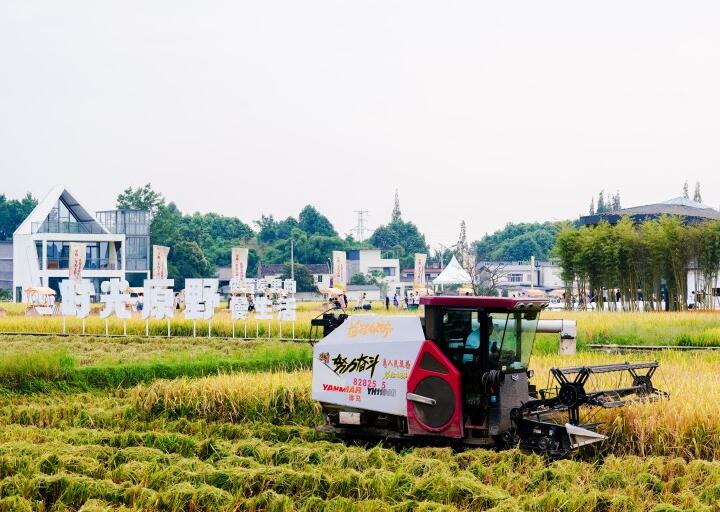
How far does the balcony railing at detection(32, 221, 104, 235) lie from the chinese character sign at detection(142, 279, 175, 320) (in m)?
24.9

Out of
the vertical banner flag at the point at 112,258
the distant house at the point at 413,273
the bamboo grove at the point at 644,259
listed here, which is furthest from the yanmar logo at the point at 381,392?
the distant house at the point at 413,273

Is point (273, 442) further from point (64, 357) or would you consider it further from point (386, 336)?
point (64, 357)

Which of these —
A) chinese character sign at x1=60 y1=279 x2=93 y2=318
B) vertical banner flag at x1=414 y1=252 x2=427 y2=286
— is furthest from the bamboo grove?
chinese character sign at x1=60 y1=279 x2=93 y2=318

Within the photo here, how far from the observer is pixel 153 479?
768 centimetres

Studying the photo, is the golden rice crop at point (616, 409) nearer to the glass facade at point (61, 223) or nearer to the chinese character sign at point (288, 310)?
the chinese character sign at point (288, 310)

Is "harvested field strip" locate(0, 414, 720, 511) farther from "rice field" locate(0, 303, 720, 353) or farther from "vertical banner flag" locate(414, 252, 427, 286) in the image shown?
"vertical banner flag" locate(414, 252, 427, 286)

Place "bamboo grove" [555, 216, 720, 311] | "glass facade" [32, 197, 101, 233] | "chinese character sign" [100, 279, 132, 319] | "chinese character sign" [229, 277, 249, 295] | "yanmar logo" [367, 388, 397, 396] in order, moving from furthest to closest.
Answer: "glass facade" [32, 197, 101, 233] → "chinese character sign" [229, 277, 249, 295] → "bamboo grove" [555, 216, 720, 311] → "chinese character sign" [100, 279, 132, 319] → "yanmar logo" [367, 388, 397, 396]

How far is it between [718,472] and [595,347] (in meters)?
12.0

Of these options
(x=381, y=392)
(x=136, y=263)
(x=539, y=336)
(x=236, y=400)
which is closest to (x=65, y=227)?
(x=136, y=263)

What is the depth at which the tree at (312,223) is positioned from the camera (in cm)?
9000

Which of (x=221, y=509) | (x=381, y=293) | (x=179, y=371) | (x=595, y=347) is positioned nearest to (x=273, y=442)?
→ (x=221, y=509)

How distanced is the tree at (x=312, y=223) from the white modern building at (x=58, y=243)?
41.2 meters

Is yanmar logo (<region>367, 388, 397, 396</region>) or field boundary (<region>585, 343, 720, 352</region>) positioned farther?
field boundary (<region>585, 343, 720, 352</region>)

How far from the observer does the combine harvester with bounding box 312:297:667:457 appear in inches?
338
